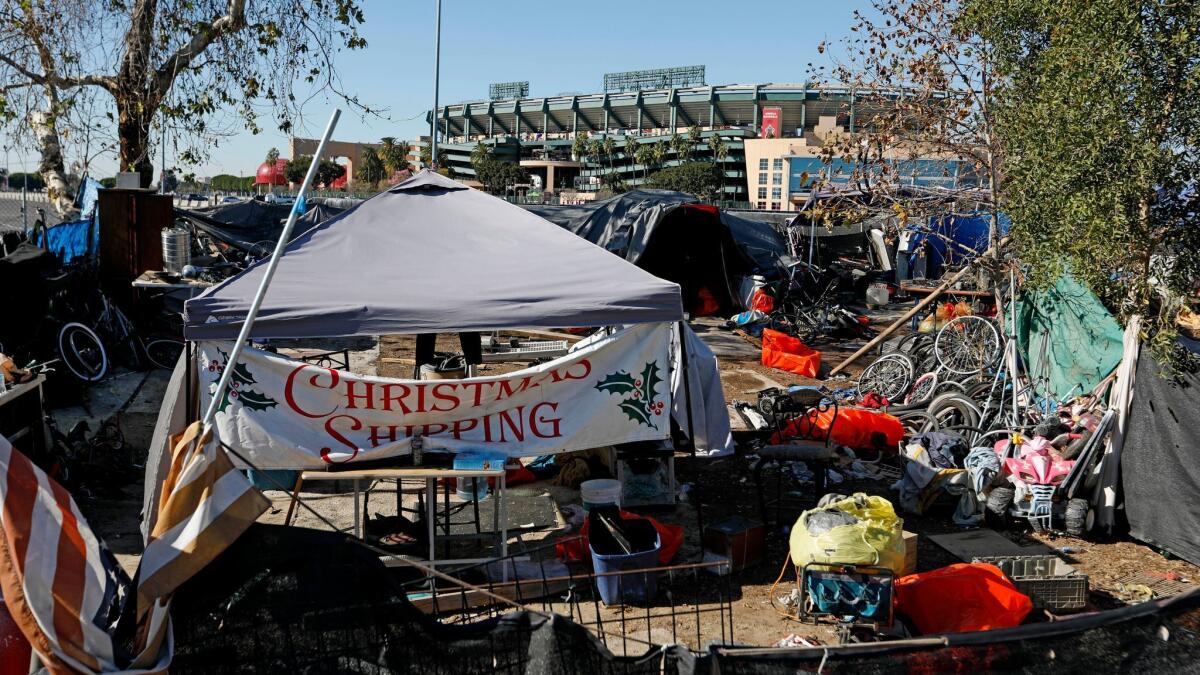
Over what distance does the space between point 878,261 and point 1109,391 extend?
735 inches

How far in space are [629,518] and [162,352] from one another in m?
9.55

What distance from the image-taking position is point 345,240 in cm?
801

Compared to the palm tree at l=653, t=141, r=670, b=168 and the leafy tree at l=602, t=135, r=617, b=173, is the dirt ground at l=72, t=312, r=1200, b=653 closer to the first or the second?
the palm tree at l=653, t=141, r=670, b=168

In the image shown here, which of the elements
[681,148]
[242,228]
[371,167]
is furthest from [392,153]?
[242,228]

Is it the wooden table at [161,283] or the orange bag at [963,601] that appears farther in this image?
the wooden table at [161,283]

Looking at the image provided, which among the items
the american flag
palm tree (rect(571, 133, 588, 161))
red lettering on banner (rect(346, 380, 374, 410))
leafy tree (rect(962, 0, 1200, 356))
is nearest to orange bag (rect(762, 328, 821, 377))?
leafy tree (rect(962, 0, 1200, 356))

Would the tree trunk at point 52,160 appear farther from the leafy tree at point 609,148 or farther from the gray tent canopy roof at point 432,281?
the leafy tree at point 609,148

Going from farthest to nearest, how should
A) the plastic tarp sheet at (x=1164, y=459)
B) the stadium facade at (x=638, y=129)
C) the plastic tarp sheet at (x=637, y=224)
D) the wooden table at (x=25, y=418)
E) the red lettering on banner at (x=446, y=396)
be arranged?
the stadium facade at (x=638, y=129), the plastic tarp sheet at (x=637, y=224), the plastic tarp sheet at (x=1164, y=459), the wooden table at (x=25, y=418), the red lettering on banner at (x=446, y=396)

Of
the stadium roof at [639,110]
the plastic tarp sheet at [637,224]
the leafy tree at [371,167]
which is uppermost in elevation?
the stadium roof at [639,110]

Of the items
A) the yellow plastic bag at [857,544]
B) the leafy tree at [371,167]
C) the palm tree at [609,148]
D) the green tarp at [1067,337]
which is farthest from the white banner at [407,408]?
the palm tree at [609,148]

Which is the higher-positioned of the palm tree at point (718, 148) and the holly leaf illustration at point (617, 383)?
the palm tree at point (718, 148)

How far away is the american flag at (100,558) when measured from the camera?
342cm

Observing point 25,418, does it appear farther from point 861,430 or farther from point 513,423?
point 861,430

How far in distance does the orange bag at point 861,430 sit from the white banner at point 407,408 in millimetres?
3347
